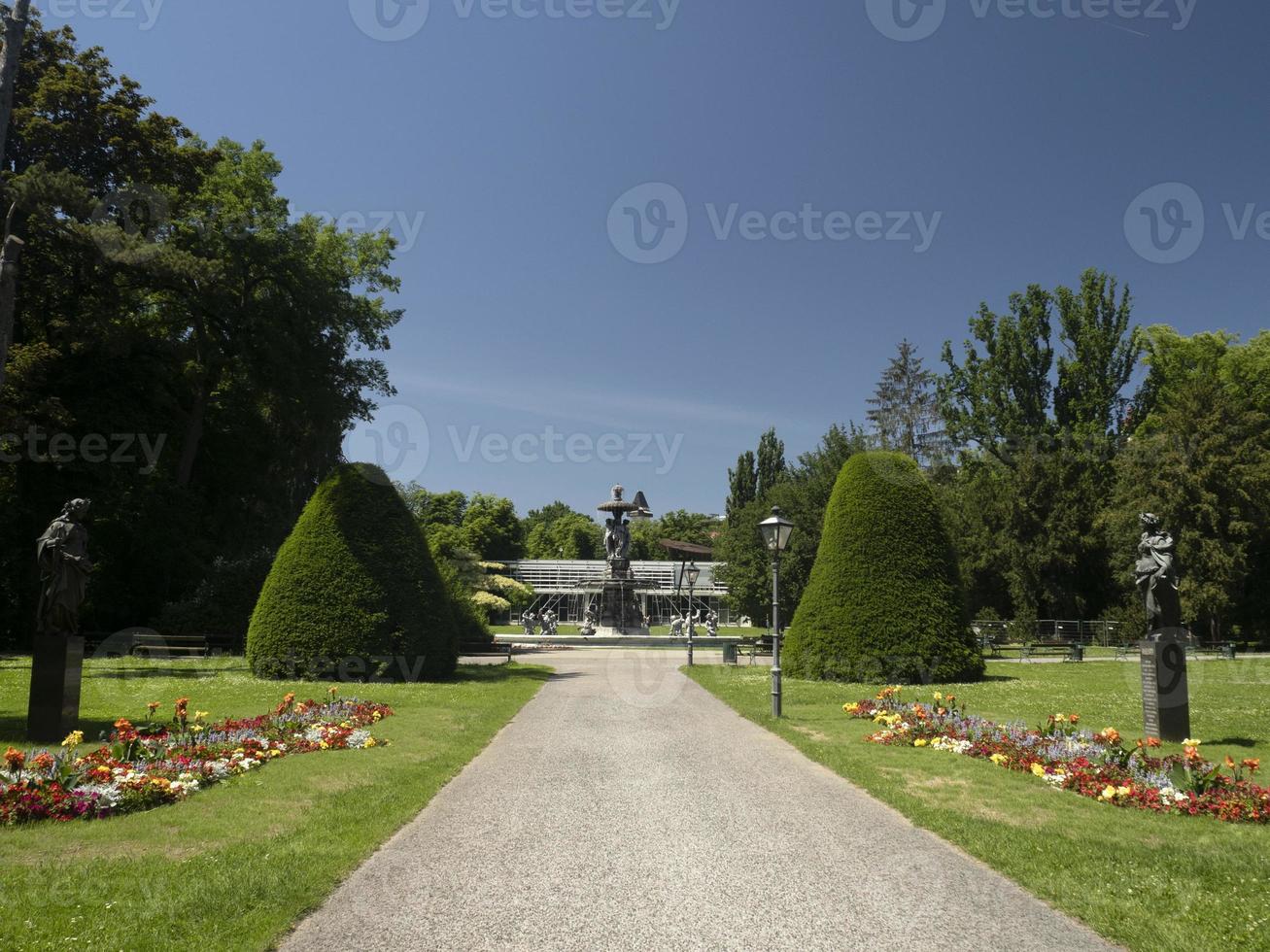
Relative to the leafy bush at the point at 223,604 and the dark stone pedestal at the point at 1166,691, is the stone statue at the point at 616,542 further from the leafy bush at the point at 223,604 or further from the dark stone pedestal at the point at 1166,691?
the dark stone pedestal at the point at 1166,691

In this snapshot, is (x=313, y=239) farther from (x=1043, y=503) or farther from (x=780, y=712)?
(x=1043, y=503)

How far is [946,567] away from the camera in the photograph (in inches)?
770

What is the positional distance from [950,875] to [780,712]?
8563 millimetres

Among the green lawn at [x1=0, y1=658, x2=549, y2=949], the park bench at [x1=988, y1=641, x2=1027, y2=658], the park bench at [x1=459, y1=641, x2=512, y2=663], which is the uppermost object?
the green lawn at [x1=0, y1=658, x2=549, y2=949]

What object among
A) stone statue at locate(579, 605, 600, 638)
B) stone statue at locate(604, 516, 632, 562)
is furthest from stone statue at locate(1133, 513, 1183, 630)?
stone statue at locate(604, 516, 632, 562)

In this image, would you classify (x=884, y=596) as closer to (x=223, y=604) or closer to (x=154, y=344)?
(x=223, y=604)

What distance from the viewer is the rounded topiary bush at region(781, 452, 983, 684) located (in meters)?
18.5

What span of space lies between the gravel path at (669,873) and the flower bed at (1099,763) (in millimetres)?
2461

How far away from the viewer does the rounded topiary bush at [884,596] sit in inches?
730

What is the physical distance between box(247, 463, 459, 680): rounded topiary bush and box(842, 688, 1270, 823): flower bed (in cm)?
1081

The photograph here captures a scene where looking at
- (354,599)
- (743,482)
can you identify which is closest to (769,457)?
(743,482)

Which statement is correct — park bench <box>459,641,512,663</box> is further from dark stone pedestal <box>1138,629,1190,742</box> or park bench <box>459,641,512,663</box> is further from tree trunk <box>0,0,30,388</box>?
dark stone pedestal <box>1138,629,1190,742</box>

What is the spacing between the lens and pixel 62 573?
35.2ft

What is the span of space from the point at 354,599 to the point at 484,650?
10.5 meters
